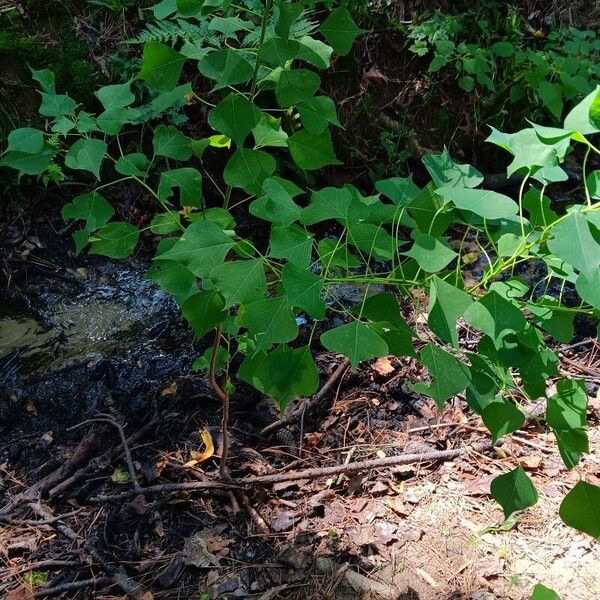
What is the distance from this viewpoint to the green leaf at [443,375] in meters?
1.17

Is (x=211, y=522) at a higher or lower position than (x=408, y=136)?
lower

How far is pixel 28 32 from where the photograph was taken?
346 centimetres

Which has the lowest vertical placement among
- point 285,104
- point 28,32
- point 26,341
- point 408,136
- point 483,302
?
point 26,341

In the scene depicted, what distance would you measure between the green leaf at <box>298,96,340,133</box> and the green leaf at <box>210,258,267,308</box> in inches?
15.6

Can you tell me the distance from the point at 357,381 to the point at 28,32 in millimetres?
2851

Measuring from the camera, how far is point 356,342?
1.09m

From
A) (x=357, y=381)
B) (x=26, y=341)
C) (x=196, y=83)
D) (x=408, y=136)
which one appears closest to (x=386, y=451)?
(x=357, y=381)

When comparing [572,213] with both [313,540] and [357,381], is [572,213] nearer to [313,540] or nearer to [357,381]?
[313,540]

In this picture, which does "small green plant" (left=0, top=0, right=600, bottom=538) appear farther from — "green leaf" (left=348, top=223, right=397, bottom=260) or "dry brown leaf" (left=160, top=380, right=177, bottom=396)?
"dry brown leaf" (left=160, top=380, right=177, bottom=396)

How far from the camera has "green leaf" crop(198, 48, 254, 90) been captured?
117 cm

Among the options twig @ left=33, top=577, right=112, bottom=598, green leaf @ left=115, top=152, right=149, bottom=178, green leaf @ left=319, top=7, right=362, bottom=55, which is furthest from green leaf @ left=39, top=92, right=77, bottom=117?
twig @ left=33, top=577, right=112, bottom=598

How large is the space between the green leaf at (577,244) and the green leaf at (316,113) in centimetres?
65

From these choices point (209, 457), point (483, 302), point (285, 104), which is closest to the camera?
point (483, 302)

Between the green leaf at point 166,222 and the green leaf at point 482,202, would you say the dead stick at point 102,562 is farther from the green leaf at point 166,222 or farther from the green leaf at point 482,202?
the green leaf at point 482,202
